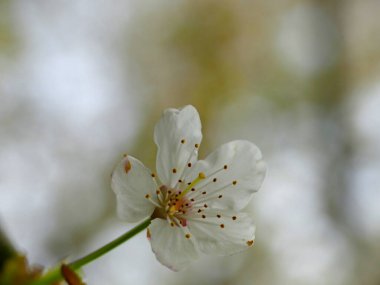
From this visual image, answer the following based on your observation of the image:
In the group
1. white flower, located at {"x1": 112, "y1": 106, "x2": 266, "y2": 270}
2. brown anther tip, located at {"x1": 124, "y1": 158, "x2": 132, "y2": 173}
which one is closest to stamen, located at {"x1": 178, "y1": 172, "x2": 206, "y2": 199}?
white flower, located at {"x1": 112, "y1": 106, "x2": 266, "y2": 270}

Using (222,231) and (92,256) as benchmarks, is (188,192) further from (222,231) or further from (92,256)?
(92,256)

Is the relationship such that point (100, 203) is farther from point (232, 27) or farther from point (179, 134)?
point (179, 134)

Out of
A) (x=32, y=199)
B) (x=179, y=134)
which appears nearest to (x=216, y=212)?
(x=179, y=134)

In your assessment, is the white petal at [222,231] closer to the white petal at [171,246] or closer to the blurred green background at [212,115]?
the white petal at [171,246]

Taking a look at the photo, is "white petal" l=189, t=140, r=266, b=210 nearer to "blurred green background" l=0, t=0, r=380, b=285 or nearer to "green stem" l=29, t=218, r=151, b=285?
"green stem" l=29, t=218, r=151, b=285

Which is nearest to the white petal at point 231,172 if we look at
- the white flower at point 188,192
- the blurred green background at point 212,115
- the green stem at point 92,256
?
the white flower at point 188,192

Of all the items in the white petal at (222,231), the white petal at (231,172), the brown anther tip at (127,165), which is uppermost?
the brown anther tip at (127,165)

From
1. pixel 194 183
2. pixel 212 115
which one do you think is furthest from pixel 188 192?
pixel 212 115
